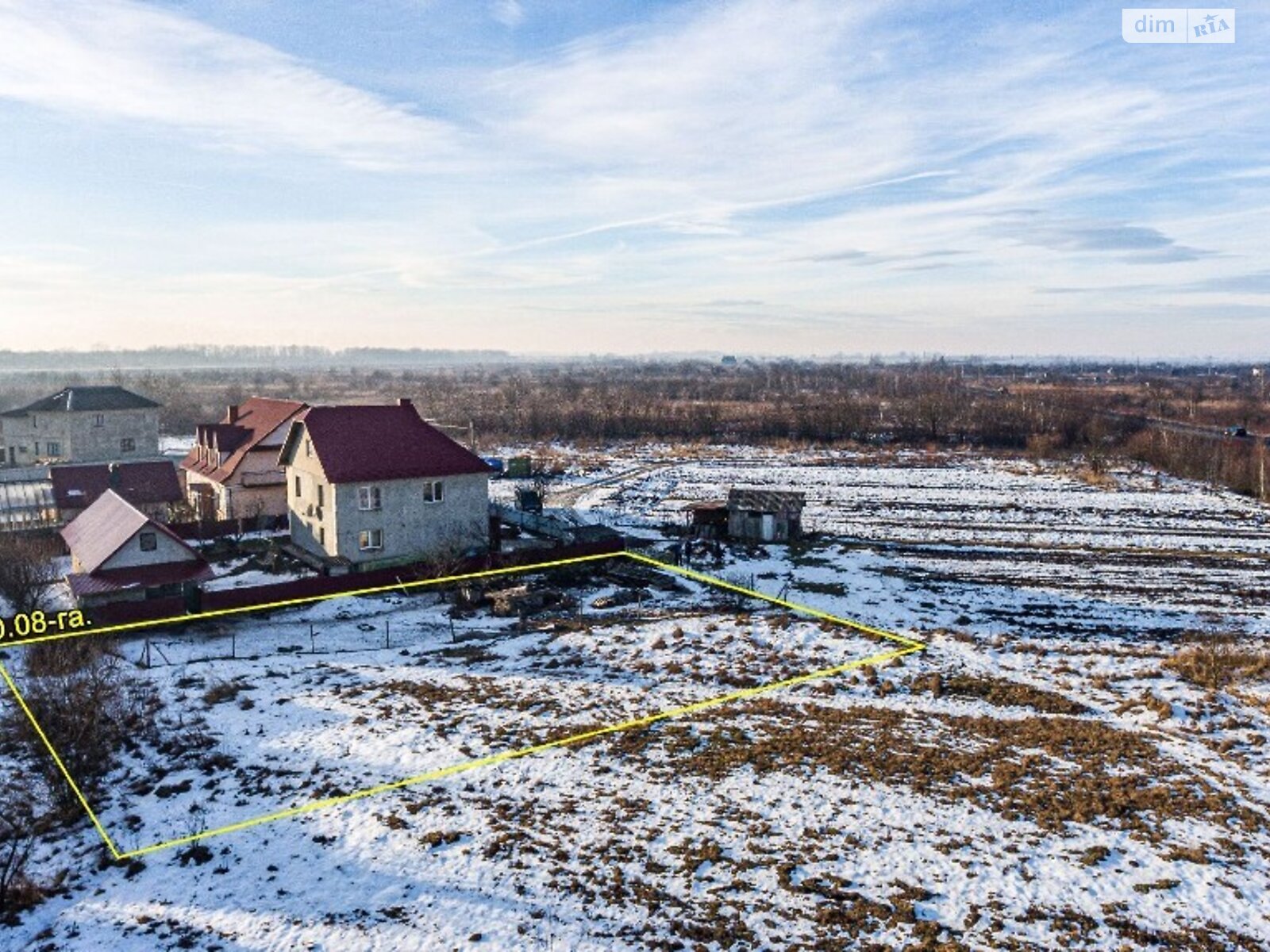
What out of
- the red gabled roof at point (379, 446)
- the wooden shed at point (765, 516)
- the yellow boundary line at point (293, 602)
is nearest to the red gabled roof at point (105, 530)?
the yellow boundary line at point (293, 602)

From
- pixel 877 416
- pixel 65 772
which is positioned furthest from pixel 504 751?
pixel 877 416

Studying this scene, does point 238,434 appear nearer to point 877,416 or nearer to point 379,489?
point 379,489

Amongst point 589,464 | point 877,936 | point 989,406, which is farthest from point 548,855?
point 989,406

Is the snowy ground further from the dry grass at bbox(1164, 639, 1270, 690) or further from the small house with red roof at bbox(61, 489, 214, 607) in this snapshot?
the small house with red roof at bbox(61, 489, 214, 607)

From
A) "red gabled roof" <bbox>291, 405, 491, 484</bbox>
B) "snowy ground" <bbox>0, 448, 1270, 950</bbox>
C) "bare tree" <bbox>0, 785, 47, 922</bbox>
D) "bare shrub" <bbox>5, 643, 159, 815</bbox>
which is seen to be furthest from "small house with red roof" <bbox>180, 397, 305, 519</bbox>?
"bare tree" <bbox>0, 785, 47, 922</bbox>

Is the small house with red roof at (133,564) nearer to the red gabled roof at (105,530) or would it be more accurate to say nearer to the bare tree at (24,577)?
the red gabled roof at (105,530)

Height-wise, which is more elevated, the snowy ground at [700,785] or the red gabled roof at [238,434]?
the red gabled roof at [238,434]

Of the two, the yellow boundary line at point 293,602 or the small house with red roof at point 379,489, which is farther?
the small house with red roof at point 379,489
